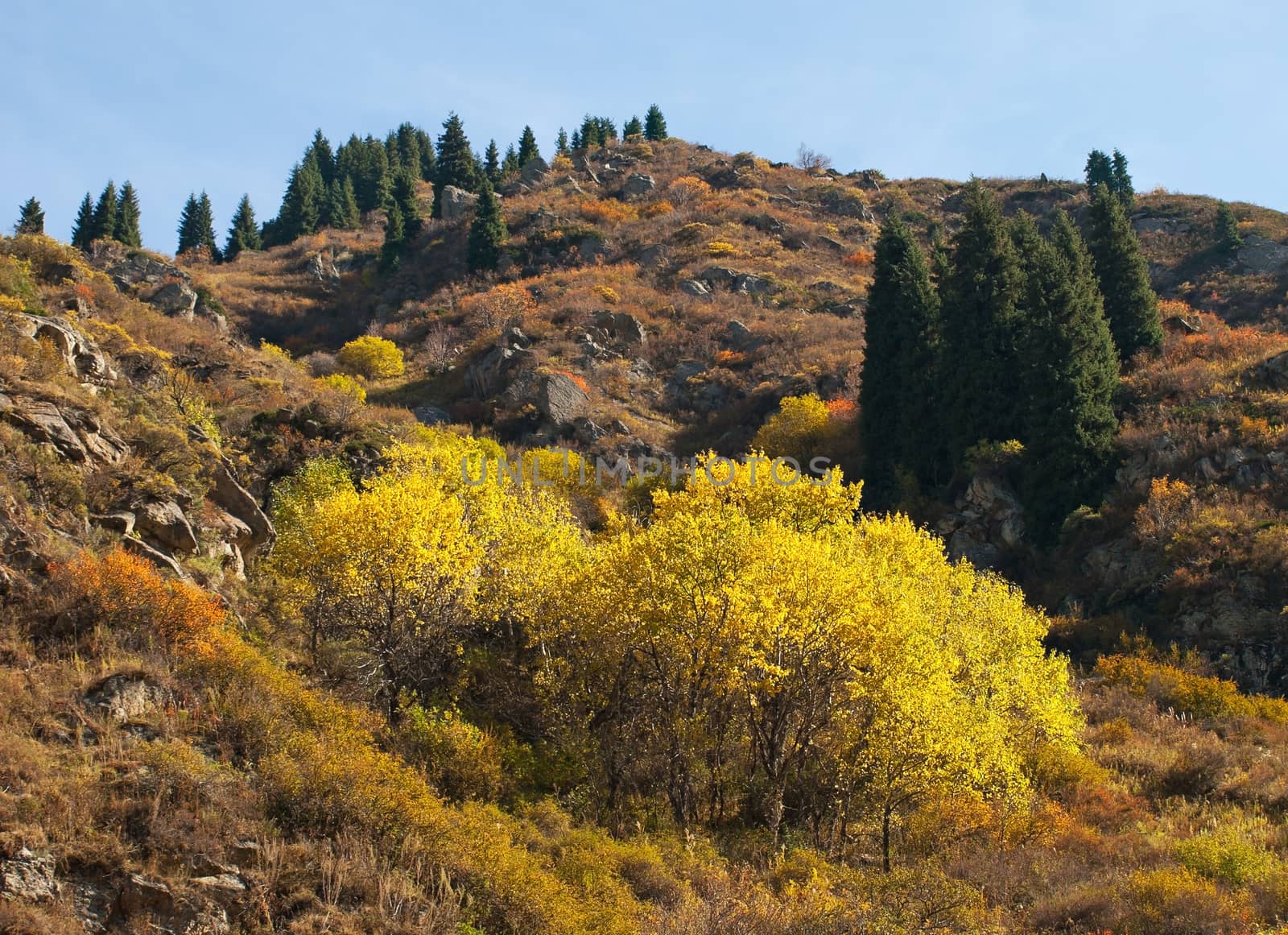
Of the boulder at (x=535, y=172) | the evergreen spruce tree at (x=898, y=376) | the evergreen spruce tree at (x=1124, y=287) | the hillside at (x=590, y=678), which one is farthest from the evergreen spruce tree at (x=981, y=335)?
the boulder at (x=535, y=172)

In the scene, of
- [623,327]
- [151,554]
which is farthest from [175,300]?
[151,554]

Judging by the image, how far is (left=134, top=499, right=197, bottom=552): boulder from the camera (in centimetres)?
1806

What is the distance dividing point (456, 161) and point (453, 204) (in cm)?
842

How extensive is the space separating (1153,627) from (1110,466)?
7564 millimetres

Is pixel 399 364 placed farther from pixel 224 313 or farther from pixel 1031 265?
pixel 1031 265

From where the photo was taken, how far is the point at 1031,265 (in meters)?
38.9

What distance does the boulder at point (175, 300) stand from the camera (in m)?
49.7

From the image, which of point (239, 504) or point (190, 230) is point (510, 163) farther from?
point (239, 504)

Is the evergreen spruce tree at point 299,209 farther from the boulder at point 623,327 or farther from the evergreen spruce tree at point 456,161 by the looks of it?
the boulder at point 623,327

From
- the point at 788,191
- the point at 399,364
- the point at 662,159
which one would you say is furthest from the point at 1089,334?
the point at 662,159

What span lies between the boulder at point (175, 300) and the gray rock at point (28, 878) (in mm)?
42947

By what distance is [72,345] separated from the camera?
73.9 ft

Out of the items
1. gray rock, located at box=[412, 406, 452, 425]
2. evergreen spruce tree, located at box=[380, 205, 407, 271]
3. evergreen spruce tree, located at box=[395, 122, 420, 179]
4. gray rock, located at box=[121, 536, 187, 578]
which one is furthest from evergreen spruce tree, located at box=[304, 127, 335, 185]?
gray rock, located at box=[121, 536, 187, 578]

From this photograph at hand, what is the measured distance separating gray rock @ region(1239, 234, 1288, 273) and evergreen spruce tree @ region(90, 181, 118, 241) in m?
77.1
